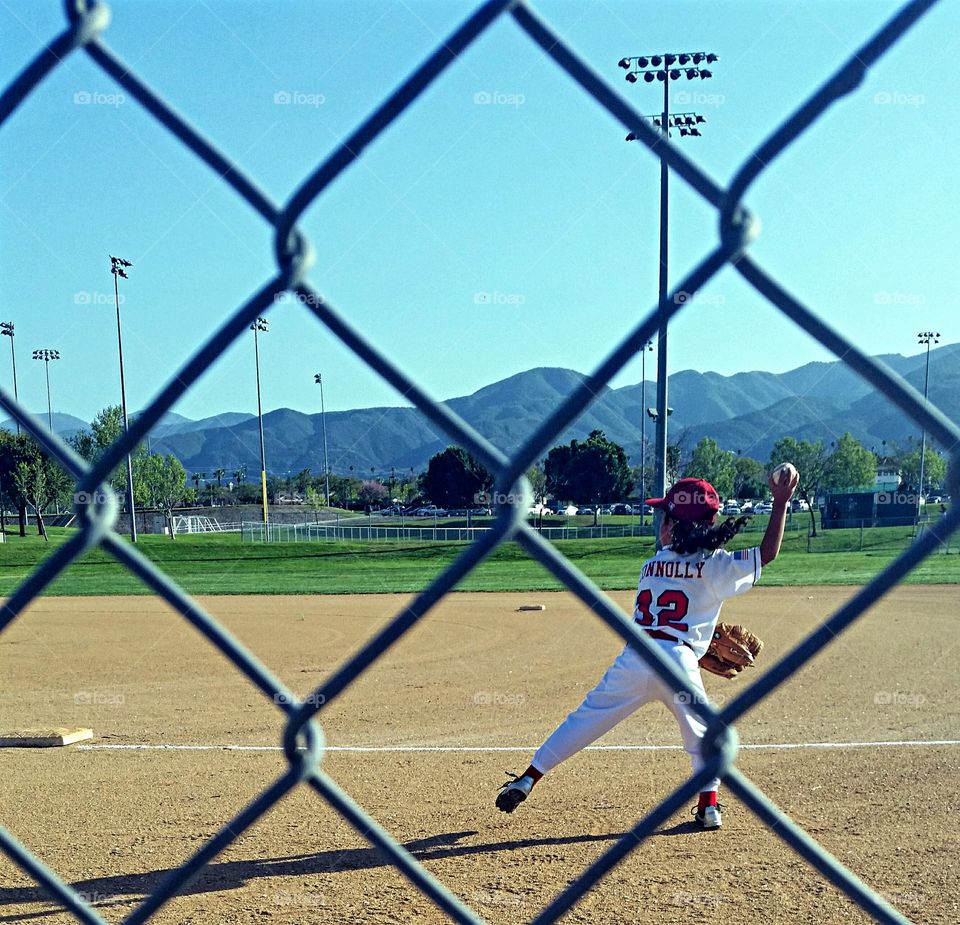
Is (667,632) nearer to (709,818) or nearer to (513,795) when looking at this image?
(709,818)

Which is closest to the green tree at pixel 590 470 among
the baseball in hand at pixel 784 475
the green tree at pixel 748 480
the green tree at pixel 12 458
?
the green tree at pixel 748 480

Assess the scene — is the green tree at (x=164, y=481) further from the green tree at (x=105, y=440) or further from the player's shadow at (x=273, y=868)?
the player's shadow at (x=273, y=868)

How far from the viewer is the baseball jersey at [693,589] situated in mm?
4270

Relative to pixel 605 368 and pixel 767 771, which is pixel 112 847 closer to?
pixel 767 771

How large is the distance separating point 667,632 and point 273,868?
1861mm

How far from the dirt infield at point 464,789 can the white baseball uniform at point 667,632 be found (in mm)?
450

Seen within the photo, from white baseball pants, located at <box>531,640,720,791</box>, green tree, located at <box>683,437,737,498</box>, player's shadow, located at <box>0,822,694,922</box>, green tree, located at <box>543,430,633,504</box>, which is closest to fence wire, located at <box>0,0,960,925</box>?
player's shadow, located at <box>0,822,694,922</box>

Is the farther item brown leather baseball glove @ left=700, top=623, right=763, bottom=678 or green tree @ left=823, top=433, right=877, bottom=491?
green tree @ left=823, top=433, right=877, bottom=491

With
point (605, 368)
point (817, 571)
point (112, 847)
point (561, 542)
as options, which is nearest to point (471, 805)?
point (112, 847)

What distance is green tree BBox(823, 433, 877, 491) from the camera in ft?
130

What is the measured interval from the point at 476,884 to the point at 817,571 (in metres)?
17.4

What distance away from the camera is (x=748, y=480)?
5153 cm

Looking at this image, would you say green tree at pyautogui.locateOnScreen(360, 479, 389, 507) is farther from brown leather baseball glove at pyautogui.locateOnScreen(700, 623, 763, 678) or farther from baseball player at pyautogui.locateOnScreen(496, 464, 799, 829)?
baseball player at pyautogui.locateOnScreen(496, 464, 799, 829)

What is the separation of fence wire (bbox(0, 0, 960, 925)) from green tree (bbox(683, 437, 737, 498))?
3769 centimetres
